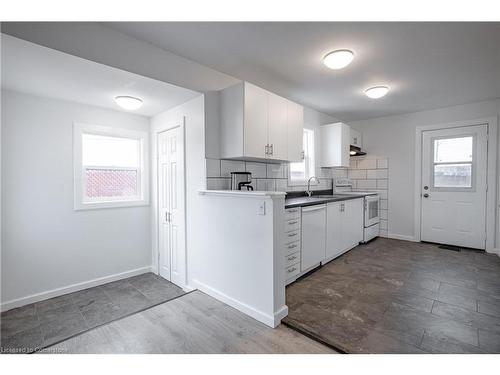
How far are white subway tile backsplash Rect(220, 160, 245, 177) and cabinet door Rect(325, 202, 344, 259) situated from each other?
1.26m

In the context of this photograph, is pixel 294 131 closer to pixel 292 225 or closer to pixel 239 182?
pixel 239 182

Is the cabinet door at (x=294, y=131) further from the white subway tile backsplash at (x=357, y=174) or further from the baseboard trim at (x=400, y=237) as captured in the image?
the baseboard trim at (x=400, y=237)

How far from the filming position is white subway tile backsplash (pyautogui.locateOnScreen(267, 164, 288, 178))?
338 centimetres

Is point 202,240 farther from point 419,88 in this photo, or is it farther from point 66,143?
point 419,88

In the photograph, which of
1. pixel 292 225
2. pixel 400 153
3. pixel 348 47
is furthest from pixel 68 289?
pixel 400 153

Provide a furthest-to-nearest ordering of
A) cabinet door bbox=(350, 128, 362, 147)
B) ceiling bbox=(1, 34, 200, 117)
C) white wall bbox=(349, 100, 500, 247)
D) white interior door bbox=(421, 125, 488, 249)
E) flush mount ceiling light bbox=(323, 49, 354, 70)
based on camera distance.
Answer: cabinet door bbox=(350, 128, 362, 147) < white wall bbox=(349, 100, 500, 247) < white interior door bbox=(421, 125, 488, 249) < flush mount ceiling light bbox=(323, 49, 354, 70) < ceiling bbox=(1, 34, 200, 117)

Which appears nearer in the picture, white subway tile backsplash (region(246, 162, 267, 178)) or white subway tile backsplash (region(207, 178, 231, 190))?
white subway tile backsplash (region(207, 178, 231, 190))

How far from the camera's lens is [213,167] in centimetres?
260

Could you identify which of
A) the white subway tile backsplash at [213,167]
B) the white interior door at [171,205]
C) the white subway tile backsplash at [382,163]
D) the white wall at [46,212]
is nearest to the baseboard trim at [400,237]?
the white subway tile backsplash at [382,163]

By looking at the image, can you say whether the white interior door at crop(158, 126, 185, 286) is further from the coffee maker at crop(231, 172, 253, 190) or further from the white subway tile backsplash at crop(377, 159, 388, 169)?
the white subway tile backsplash at crop(377, 159, 388, 169)

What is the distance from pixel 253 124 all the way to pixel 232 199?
857mm

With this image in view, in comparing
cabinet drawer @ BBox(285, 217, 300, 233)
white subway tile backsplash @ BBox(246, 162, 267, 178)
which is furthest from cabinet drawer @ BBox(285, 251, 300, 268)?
white subway tile backsplash @ BBox(246, 162, 267, 178)
